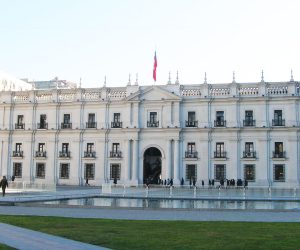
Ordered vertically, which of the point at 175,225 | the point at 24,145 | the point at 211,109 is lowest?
the point at 175,225

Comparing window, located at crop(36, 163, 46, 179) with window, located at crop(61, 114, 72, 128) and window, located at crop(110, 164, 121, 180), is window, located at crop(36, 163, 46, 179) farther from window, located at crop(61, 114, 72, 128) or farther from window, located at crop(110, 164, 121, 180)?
window, located at crop(110, 164, 121, 180)

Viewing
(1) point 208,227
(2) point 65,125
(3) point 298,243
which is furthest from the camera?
(2) point 65,125

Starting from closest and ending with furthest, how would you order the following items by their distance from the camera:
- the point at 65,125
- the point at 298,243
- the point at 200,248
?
the point at 200,248, the point at 298,243, the point at 65,125

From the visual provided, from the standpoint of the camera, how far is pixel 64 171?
168 feet

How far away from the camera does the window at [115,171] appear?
162 ft

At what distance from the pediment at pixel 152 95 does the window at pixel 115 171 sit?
7279mm

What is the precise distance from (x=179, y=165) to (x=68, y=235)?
3577 centimetres

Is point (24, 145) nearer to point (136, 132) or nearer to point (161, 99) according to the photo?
point (136, 132)

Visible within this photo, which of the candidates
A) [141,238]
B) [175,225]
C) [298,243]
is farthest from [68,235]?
[298,243]

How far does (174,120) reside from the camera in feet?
158

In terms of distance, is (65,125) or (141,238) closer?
(141,238)

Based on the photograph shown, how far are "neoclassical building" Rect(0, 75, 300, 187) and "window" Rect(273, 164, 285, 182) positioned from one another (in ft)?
0.31

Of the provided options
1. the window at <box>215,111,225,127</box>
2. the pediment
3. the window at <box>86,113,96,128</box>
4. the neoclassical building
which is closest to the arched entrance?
the neoclassical building

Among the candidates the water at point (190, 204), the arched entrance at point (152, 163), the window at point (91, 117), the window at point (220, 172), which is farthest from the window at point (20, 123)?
the water at point (190, 204)
